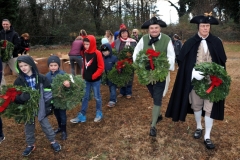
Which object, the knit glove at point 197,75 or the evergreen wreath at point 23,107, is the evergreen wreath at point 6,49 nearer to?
the evergreen wreath at point 23,107

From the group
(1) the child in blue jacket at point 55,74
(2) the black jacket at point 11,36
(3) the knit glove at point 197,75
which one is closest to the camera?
(3) the knit glove at point 197,75

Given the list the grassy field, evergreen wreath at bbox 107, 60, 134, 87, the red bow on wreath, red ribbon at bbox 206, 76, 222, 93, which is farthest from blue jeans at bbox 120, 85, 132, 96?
the red bow on wreath

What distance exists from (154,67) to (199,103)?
3.29ft

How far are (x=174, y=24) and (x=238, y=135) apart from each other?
1174 inches

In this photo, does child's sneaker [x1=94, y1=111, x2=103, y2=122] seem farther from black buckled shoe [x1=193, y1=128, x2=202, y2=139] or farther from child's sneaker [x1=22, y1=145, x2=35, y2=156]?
black buckled shoe [x1=193, y1=128, x2=202, y2=139]

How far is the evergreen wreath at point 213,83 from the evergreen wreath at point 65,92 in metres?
2.04

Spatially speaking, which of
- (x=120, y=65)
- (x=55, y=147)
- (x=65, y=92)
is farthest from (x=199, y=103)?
(x=120, y=65)

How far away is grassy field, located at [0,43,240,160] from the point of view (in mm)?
4035

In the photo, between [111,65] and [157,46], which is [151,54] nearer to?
[157,46]

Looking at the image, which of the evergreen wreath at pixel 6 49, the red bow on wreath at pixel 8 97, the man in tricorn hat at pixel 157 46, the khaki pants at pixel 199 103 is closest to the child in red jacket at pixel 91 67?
the man in tricorn hat at pixel 157 46

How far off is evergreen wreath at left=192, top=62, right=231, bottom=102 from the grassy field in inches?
36.8

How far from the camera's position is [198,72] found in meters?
4.01

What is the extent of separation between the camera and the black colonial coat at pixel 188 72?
4.16 meters

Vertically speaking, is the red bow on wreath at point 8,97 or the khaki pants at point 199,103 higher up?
the red bow on wreath at point 8,97
